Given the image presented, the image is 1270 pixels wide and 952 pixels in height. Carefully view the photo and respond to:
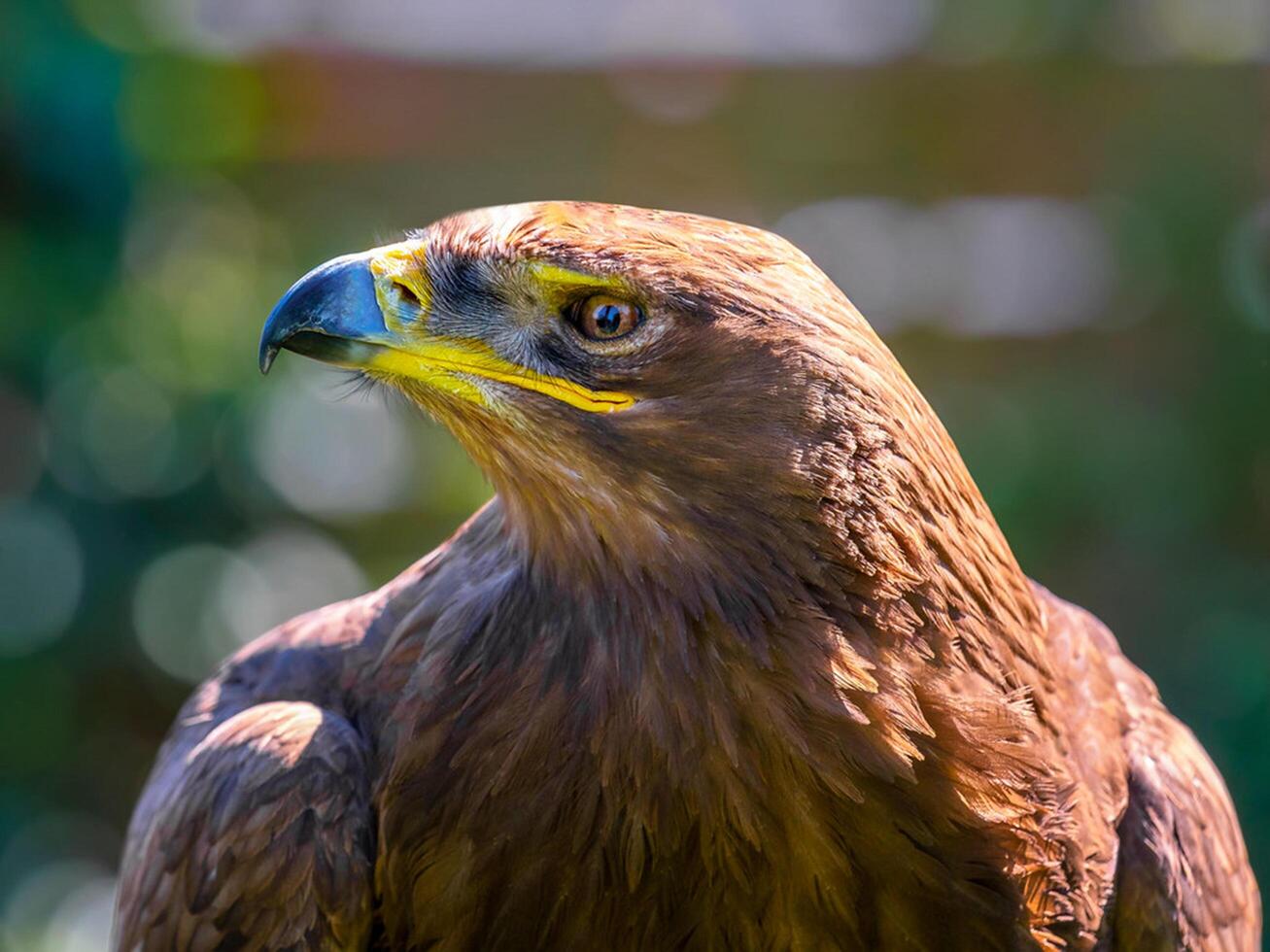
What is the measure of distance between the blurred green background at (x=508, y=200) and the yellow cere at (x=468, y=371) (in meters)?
2.51

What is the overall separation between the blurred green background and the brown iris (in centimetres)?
267

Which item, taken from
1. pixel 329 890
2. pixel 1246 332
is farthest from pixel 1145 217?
pixel 329 890

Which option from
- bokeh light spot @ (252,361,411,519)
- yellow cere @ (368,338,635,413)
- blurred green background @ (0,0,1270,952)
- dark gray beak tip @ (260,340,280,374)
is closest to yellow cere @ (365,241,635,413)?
yellow cere @ (368,338,635,413)

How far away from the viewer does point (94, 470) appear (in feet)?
19.8

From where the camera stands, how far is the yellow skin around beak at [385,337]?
2637 millimetres

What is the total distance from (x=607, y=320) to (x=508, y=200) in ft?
17.0

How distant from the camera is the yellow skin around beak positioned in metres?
2.64

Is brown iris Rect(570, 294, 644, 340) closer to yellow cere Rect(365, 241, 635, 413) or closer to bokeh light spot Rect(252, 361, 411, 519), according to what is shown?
yellow cere Rect(365, 241, 635, 413)

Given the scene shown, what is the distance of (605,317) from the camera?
2.56m

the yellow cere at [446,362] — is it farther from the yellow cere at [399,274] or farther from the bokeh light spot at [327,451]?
the bokeh light spot at [327,451]

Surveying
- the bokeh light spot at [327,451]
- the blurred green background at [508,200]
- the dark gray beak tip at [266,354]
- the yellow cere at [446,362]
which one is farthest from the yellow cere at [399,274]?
the bokeh light spot at [327,451]

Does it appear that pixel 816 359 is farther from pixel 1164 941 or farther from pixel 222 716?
pixel 222 716

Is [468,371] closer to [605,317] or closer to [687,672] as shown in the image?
[605,317]

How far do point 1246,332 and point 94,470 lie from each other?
4457mm
